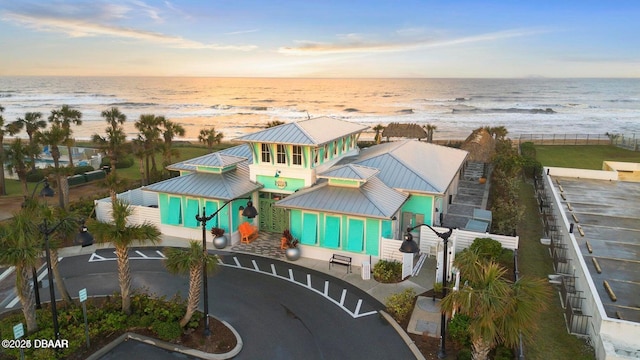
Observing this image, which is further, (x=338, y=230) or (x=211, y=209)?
(x=211, y=209)

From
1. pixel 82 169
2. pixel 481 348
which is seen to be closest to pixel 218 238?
pixel 481 348

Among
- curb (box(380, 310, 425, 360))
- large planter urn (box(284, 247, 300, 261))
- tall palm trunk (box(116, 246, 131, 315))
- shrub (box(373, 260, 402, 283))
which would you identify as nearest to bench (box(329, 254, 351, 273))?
shrub (box(373, 260, 402, 283))

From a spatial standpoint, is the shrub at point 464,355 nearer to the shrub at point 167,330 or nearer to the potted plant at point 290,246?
the shrub at point 167,330

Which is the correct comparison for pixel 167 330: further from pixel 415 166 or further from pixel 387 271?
pixel 415 166

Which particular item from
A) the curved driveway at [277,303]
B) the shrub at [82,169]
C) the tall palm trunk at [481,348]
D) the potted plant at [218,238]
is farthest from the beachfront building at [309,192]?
the shrub at [82,169]

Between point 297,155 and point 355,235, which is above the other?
point 297,155

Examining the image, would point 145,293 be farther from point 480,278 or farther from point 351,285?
point 480,278
